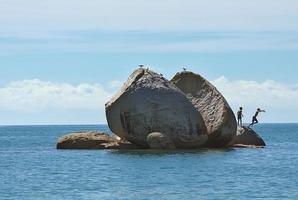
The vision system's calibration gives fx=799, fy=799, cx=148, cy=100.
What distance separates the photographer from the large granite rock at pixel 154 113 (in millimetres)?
56062

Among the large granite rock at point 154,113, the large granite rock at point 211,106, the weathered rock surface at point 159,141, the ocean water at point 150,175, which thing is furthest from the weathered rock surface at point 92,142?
the large granite rock at point 211,106

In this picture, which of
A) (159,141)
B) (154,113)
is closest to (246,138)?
(159,141)

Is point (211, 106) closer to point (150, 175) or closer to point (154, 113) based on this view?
point (154, 113)

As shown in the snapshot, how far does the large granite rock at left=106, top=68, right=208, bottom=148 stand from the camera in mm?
56062

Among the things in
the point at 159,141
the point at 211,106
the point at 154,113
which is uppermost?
the point at 211,106

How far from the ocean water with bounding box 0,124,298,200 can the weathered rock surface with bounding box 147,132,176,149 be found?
1337 millimetres

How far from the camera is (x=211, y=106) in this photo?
194ft

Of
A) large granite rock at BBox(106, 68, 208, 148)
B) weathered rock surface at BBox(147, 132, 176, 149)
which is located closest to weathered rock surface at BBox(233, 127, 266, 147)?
large granite rock at BBox(106, 68, 208, 148)

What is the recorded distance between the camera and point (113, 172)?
44094mm

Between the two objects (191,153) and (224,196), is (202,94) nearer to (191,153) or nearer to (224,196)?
(191,153)

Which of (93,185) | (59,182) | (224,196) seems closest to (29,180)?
(59,182)

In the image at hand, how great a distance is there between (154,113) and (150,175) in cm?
1424

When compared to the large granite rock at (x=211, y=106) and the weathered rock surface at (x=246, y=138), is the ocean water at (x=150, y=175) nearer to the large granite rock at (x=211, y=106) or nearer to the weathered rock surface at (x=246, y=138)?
the large granite rock at (x=211, y=106)

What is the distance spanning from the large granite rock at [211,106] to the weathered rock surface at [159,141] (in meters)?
3.51
